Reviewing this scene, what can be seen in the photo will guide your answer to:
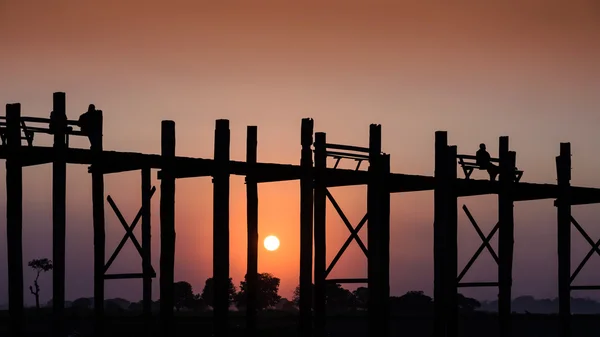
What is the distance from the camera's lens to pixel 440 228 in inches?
998

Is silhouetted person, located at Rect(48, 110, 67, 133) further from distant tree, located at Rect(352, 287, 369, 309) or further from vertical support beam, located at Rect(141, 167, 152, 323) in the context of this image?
distant tree, located at Rect(352, 287, 369, 309)

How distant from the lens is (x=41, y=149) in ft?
71.4

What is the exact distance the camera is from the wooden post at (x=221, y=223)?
2253cm

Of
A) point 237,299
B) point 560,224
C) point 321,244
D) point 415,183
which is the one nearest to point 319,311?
point 321,244

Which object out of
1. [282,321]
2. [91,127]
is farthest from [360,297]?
[91,127]

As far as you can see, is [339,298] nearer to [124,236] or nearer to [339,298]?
[339,298]

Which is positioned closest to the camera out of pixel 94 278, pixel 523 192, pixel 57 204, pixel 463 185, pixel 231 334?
pixel 57 204

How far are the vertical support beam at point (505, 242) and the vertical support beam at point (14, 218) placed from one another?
11016 mm

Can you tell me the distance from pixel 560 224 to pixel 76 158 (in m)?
12.5

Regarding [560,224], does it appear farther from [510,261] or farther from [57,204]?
[57,204]

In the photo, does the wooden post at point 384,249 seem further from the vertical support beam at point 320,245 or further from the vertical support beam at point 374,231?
the vertical support beam at point 320,245

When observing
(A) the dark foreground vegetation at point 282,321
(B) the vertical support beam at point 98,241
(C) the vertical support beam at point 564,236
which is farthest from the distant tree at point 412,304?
(B) the vertical support beam at point 98,241

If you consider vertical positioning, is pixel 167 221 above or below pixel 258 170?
below

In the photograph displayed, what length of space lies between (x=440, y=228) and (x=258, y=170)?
433cm
